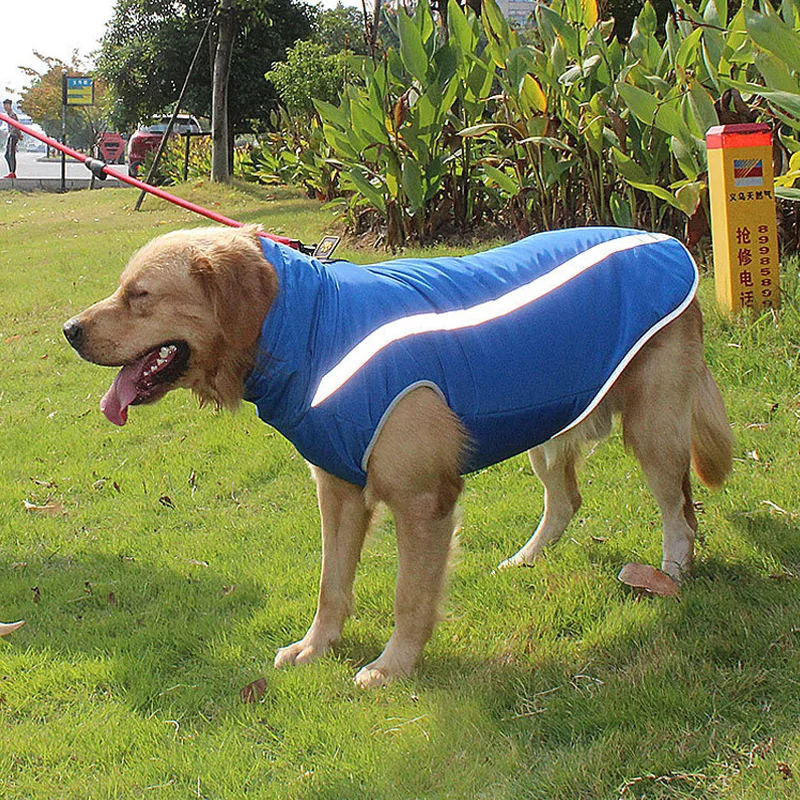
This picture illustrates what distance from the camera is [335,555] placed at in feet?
13.0

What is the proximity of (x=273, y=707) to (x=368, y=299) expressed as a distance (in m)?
1.44

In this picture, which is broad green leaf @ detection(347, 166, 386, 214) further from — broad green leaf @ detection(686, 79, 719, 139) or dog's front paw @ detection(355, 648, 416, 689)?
dog's front paw @ detection(355, 648, 416, 689)

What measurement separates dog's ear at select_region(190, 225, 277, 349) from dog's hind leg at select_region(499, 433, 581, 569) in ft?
5.26

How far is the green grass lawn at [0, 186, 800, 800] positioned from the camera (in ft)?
9.93

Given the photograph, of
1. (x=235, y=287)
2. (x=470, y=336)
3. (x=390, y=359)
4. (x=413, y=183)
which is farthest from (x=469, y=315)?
(x=413, y=183)

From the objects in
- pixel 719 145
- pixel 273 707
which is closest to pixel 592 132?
pixel 719 145

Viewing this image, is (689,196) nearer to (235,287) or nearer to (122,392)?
(235,287)

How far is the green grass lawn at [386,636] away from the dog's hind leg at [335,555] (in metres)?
0.11

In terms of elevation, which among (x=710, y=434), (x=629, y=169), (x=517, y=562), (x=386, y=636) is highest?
(x=629, y=169)

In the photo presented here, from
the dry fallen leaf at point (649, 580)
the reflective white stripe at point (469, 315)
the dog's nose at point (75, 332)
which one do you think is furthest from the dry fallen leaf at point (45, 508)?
the dry fallen leaf at point (649, 580)

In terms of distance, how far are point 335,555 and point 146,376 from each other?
1018 mm

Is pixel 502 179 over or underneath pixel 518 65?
underneath

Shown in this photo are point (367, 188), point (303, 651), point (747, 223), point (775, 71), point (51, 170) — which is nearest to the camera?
point (303, 651)

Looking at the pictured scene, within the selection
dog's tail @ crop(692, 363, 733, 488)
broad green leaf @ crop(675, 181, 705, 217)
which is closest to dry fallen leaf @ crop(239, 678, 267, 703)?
dog's tail @ crop(692, 363, 733, 488)
